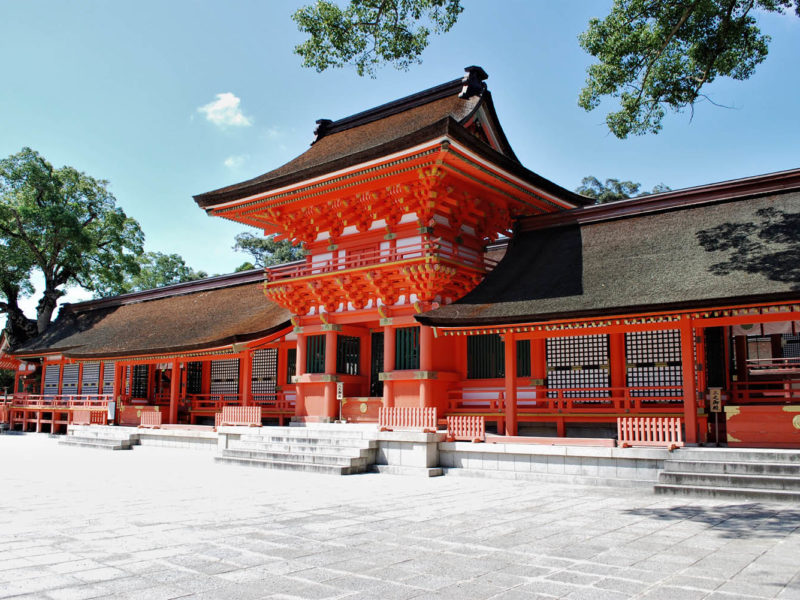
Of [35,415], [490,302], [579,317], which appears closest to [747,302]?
[579,317]

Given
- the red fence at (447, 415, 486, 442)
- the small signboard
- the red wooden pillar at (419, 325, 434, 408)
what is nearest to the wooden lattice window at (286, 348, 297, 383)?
the red wooden pillar at (419, 325, 434, 408)

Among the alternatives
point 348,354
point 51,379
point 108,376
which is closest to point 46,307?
point 51,379

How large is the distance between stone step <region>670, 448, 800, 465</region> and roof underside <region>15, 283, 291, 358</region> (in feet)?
40.5

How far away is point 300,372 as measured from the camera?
1948 cm

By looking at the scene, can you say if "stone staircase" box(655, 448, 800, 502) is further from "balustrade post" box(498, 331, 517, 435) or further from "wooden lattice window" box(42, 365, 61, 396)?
"wooden lattice window" box(42, 365, 61, 396)

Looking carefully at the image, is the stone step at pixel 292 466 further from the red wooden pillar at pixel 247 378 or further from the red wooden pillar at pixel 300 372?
the red wooden pillar at pixel 247 378

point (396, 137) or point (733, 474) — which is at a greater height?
point (396, 137)

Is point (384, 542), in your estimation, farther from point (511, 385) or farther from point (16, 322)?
point (16, 322)

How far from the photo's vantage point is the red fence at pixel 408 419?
14.9 meters

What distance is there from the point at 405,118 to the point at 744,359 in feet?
38.1

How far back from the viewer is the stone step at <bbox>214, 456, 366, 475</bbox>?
46.7 feet

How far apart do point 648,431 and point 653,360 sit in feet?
10.2

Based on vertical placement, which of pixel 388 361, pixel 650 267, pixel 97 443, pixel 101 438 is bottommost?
pixel 97 443

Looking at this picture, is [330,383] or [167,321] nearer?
[330,383]
